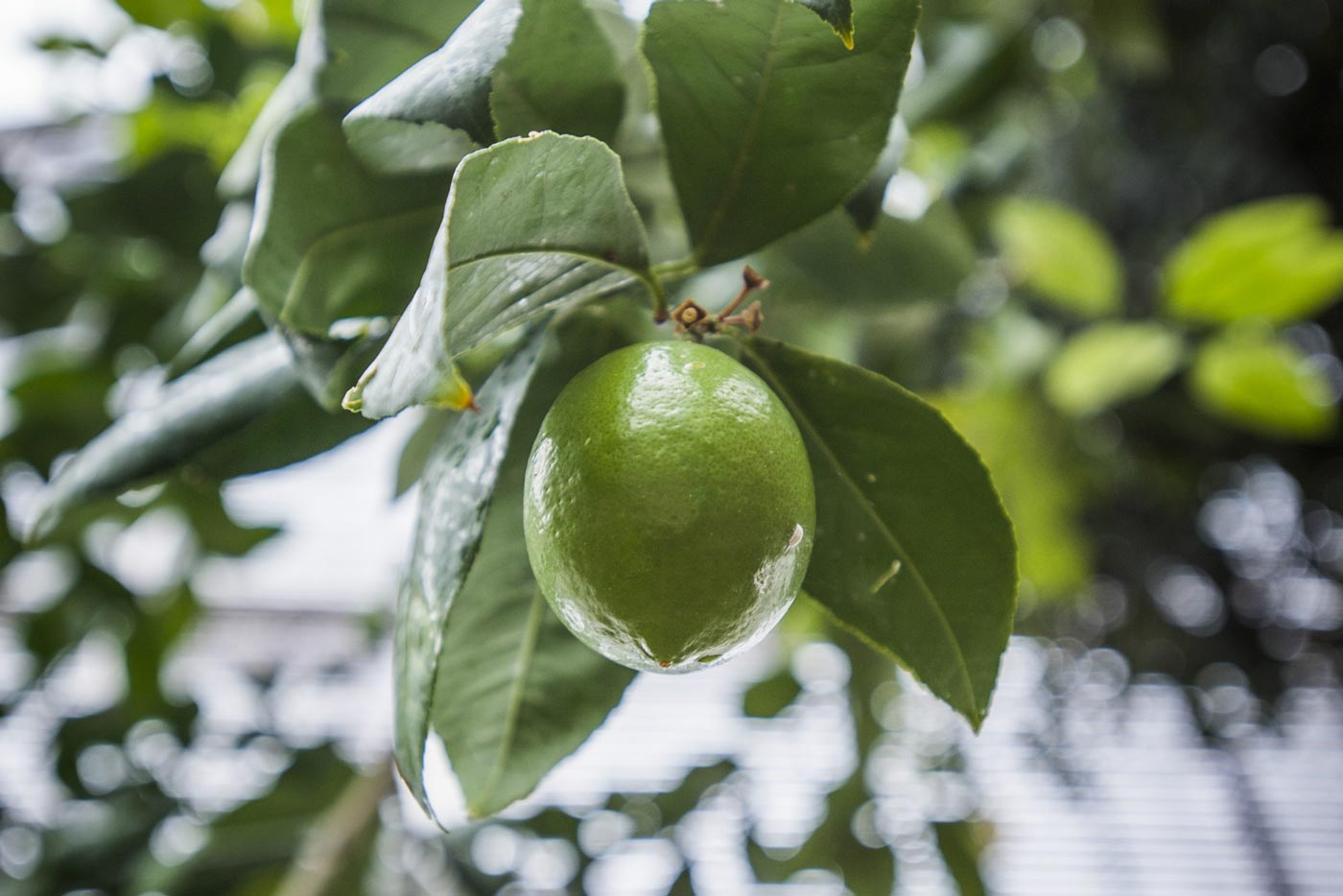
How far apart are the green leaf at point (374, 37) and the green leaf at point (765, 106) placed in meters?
0.11

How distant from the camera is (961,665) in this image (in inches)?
12.2

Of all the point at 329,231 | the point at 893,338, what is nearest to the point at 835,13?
the point at 329,231

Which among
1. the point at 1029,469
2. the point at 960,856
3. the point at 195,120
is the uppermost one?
the point at 195,120

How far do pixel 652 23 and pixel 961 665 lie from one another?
0.22 m

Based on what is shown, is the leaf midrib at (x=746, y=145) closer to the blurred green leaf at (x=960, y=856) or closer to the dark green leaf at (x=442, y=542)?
the dark green leaf at (x=442, y=542)

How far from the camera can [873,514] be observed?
315mm

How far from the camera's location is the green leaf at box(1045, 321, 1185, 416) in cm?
86

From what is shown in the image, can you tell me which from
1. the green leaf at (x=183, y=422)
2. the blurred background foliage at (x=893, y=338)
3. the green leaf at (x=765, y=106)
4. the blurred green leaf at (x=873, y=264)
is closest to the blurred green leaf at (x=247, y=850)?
the blurred background foliage at (x=893, y=338)

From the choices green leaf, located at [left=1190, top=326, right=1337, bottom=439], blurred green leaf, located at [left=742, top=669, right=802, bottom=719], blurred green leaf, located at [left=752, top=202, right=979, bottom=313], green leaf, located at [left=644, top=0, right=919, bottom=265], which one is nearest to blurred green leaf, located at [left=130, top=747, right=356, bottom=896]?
blurred green leaf, located at [left=742, top=669, right=802, bottom=719]

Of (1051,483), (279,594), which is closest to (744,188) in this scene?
(1051,483)

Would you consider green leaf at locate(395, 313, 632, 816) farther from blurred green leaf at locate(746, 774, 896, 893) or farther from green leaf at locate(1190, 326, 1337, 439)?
green leaf at locate(1190, 326, 1337, 439)

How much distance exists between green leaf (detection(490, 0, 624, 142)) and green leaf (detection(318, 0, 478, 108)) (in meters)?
0.07

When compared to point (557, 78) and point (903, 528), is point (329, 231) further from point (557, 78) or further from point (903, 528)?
point (903, 528)

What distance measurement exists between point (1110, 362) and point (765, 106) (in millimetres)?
673
